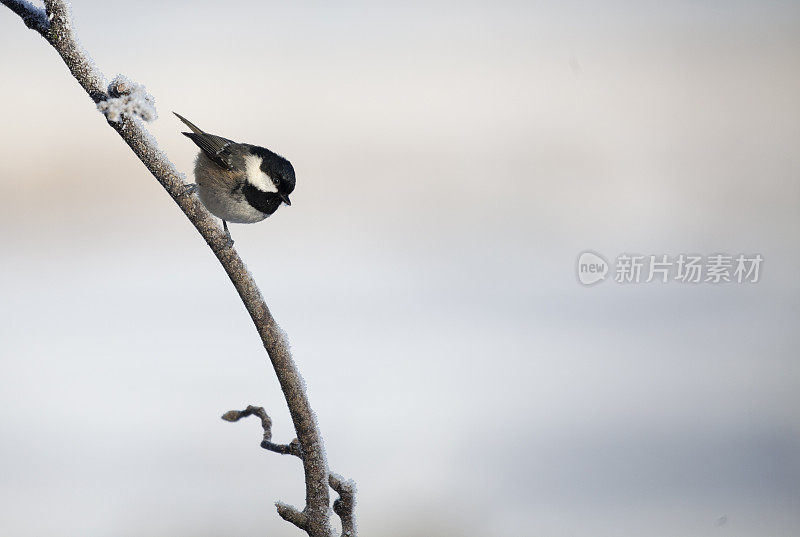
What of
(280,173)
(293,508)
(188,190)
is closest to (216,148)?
(280,173)

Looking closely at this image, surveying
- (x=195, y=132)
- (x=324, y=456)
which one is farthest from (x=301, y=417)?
(x=195, y=132)

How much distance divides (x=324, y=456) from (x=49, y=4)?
0.48 metres

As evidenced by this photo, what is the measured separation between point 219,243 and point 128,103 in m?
0.15

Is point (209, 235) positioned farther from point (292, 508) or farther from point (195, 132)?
point (195, 132)

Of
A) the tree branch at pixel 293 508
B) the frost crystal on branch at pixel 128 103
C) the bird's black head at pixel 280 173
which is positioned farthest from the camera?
the bird's black head at pixel 280 173

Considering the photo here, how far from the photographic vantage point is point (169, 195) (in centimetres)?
66

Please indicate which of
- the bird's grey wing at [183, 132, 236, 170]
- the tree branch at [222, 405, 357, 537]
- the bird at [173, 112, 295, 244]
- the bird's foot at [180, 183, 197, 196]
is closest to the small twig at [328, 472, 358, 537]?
the tree branch at [222, 405, 357, 537]

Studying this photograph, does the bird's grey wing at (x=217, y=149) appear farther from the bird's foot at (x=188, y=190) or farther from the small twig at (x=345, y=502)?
the small twig at (x=345, y=502)

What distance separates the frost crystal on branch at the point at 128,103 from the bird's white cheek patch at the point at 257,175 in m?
0.50

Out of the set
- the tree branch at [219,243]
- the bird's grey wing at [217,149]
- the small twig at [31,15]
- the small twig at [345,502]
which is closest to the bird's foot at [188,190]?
the tree branch at [219,243]

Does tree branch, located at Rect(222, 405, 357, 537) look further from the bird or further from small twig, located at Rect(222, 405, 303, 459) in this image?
the bird

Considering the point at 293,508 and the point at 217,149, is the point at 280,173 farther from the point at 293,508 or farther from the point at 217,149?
the point at 293,508

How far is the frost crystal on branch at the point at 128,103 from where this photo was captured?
58 centimetres

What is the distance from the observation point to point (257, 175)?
1117mm
